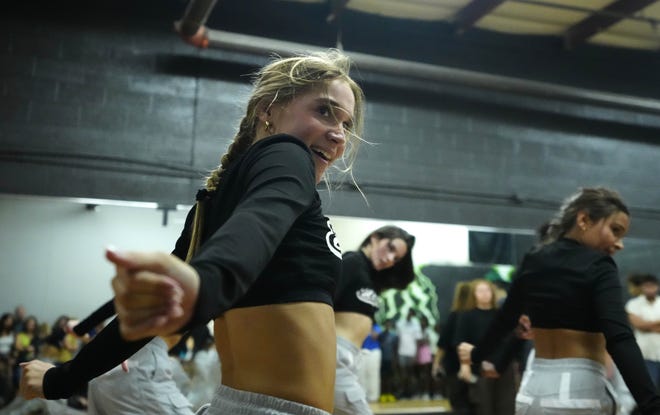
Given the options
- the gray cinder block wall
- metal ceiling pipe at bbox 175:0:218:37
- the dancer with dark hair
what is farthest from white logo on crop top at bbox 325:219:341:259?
metal ceiling pipe at bbox 175:0:218:37

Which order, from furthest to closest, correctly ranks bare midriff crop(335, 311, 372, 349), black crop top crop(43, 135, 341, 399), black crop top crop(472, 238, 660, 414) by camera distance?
bare midriff crop(335, 311, 372, 349) < black crop top crop(472, 238, 660, 414) < black crop top crop(43, 135, 341, 399)

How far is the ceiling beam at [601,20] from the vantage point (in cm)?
652

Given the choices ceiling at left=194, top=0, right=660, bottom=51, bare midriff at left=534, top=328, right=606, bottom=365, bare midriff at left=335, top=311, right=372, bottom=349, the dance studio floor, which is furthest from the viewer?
the dance studio floor

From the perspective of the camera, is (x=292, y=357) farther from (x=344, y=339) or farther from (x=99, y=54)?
(x=99, y=54)

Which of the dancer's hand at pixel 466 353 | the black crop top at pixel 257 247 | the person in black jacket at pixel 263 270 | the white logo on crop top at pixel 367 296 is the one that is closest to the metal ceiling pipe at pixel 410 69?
the white logo on crop top at pixel 367 296

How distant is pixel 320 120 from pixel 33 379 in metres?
0.86

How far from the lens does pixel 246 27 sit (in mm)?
6578

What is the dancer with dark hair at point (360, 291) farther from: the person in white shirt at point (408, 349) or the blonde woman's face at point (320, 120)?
the person in white shirt at point (408, 349)

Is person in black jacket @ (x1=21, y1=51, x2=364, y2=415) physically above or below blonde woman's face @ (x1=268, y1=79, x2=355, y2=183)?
below

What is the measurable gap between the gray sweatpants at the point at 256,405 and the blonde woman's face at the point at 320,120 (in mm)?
467

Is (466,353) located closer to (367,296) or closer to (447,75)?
(367,296)

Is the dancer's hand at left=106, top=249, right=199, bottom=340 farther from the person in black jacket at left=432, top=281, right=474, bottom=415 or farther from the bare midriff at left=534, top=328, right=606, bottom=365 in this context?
the person in black jacket at left=432, top=281, right=474, bottom=415

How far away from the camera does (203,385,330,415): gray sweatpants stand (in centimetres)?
121

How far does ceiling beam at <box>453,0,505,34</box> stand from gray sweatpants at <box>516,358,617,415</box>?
15.2 ft
